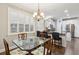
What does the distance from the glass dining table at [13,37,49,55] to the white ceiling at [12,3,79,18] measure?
1.62 ft

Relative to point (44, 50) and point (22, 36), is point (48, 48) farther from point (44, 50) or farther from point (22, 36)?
point (22, 36)

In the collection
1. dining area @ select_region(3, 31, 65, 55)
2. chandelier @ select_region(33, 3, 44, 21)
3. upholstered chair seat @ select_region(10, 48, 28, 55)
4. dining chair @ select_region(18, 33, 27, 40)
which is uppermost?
chandelier @ select_region(33, 3, 44, 21)

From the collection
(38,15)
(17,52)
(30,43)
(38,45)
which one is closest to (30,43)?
(30,43)

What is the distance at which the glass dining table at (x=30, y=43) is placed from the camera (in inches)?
75.6

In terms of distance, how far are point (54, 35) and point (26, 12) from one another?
2.12 feet

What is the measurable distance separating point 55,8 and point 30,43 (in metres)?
0.76

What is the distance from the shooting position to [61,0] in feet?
6.17

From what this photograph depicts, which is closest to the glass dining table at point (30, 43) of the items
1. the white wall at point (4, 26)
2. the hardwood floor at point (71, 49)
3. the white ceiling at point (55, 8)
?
the white wall at point (4, 26)

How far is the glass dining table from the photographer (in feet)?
6.30

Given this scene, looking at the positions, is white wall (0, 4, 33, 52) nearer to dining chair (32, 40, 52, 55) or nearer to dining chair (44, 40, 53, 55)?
dining chair (32, 40, 52, 55)

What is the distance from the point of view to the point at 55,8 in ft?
6.18

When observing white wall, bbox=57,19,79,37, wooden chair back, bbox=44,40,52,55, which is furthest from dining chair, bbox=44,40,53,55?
white wall, bbox=57,19,79,37
